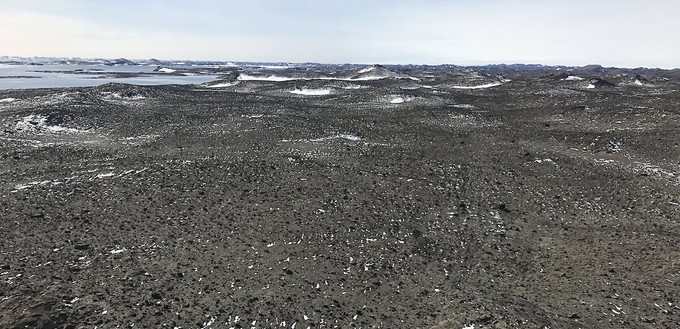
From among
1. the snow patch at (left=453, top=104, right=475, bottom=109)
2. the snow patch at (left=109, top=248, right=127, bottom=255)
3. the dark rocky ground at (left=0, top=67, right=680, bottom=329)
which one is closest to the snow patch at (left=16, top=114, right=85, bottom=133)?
the dark rocky ground at (left=0, top=67, right=680, bottom=329)

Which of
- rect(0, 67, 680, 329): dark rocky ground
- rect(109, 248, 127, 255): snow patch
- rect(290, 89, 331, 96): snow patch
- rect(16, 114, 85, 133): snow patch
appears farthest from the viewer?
rect(290, 89, 331, 96): snow patch

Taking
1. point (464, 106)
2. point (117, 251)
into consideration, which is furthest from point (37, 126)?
point (464, 106)

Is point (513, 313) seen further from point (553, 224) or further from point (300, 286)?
point (553, 224)

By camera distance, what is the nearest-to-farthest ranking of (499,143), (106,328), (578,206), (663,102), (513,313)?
(106,328)
(513,313)
(578,206)
(499,143)
(663,102)

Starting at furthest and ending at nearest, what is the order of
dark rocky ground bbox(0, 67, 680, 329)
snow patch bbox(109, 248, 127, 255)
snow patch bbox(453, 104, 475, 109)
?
snow patch bbox(453, 104, 475, 109) → snow patch bbox(109, 248, 127, 255) → dark rocky ground bbox(0, 67, 680, 329)

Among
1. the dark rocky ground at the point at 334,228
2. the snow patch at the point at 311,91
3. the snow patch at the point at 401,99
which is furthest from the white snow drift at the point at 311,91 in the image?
the dark rocky ground at the point at 334,228

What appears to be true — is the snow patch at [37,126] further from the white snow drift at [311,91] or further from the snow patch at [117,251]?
the white snow drift at [311,91]

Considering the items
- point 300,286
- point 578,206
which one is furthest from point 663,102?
point 300,286

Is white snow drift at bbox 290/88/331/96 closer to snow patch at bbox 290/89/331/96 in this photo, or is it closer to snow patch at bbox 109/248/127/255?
snow patch at bbox 290/89/331/96

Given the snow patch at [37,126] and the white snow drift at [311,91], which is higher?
the white snow drift at [311,91]
